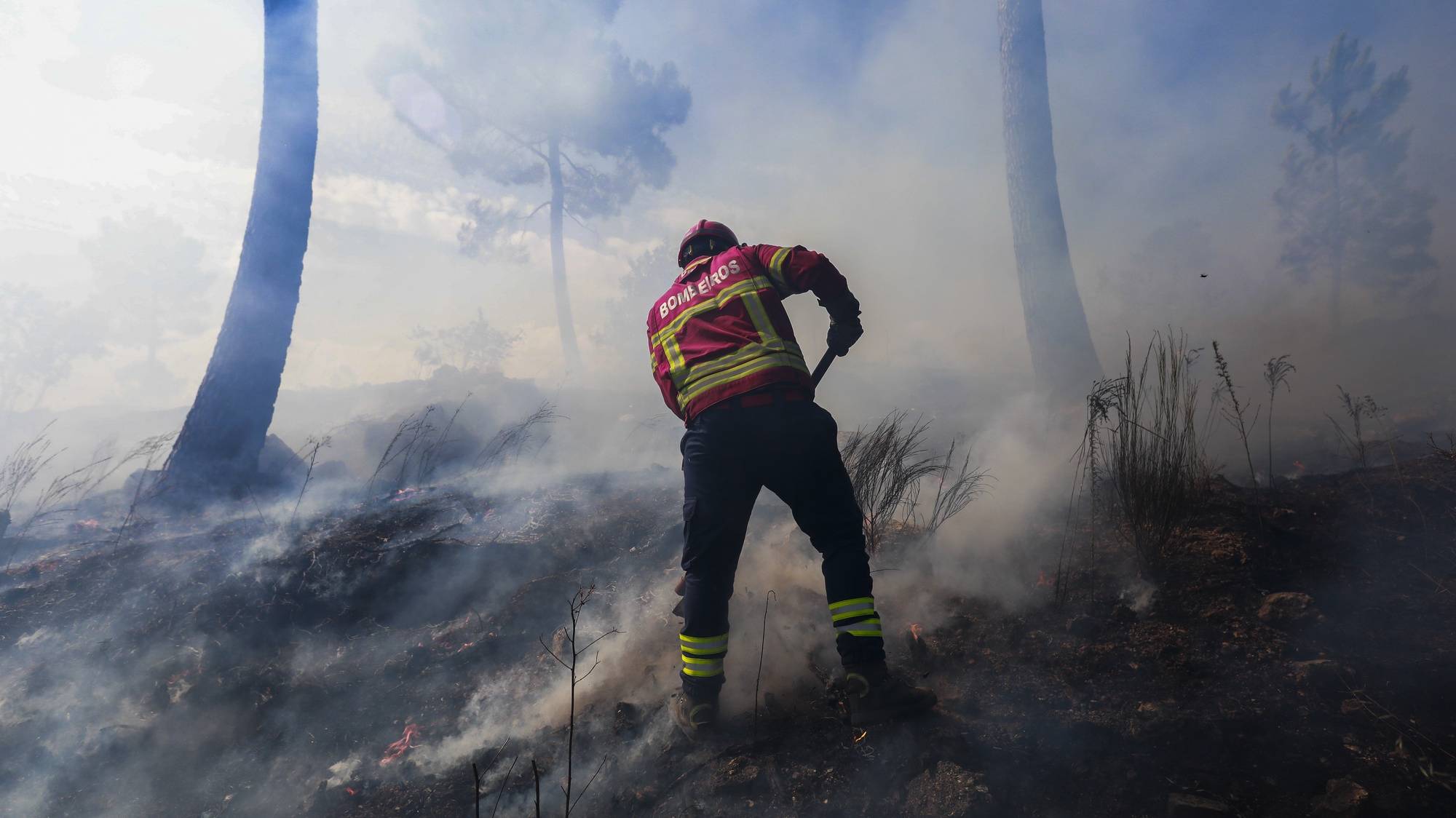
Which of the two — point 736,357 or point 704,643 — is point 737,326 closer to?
point 736,357

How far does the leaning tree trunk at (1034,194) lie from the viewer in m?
7.52

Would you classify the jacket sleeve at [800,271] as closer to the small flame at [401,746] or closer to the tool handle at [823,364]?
the tool handle at [823,364]

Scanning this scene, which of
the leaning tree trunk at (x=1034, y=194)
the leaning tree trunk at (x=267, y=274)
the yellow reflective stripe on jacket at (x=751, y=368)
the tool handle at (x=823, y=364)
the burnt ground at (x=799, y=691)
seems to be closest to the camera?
the burnt ground at (x=799, y=691)

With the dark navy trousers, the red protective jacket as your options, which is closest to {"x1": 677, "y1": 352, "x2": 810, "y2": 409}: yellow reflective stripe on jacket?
the red protective jacket

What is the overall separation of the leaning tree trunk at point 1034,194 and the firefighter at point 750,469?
6.10m

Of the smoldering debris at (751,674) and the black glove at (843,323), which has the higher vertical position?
the black glove at (843,323)

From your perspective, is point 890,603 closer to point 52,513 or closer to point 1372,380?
point 52,513

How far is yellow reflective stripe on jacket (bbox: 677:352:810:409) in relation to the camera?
2.42 meters

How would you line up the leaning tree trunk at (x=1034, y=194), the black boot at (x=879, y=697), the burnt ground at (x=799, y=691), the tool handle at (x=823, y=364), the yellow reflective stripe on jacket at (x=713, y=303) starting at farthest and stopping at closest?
the leaning tree trunk at (x=1034, y=194)
the tool handle at (x=823, y=364)
the yellow reflective stripe on jacket at (x=713, y=303)
the black boot at (x=879, y=697)
the burnt ground at (x=799, y=691)

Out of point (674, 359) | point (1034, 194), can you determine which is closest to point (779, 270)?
point (674, 359)

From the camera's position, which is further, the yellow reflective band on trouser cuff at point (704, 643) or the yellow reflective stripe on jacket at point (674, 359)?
the yellow reflective stripe on jacket at point (674, 359)

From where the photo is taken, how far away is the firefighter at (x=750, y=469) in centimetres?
230

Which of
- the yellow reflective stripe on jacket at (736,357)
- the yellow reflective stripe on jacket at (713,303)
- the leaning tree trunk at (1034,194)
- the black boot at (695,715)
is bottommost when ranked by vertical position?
the black boot at (695,715)

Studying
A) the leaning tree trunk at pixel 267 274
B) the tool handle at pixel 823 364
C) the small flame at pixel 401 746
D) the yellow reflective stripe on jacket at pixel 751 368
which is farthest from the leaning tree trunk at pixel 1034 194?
the leaning tree trunk at pixel 267 274
